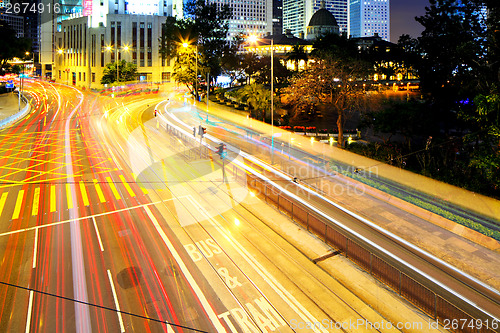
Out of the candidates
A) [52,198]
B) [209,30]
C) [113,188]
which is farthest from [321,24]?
[52,198]

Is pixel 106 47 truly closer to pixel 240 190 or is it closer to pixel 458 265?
pixel 240 190

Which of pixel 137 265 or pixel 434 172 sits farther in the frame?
pixel 434 172

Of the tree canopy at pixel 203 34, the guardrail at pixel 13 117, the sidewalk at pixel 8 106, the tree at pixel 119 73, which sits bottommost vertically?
the guardrail at pixel 13 117

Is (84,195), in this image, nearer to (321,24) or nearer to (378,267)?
(378,267)

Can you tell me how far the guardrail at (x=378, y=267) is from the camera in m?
10.4

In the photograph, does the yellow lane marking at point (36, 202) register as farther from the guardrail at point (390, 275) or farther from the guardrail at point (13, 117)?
the guardrail at point (13, 117)

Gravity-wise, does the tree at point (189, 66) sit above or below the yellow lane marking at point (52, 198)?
above

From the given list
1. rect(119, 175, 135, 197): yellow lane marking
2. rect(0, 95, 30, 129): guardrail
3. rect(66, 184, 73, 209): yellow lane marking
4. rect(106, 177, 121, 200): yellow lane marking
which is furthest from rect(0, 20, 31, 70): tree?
rect(0, 95, 30, 129): guardrail

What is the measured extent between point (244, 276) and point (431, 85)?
98.4 feet

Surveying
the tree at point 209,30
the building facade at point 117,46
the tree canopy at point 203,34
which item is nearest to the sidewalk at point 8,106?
the tree canopy at point 203,34

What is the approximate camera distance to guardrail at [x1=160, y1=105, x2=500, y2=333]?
1035 cm

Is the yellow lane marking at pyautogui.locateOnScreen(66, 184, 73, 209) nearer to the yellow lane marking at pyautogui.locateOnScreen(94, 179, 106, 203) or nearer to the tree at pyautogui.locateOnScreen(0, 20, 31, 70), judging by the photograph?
the yellow lane marking at pyautogui.locateOnScreen(94, 179, 106, 203)

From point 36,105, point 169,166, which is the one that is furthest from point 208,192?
point 36,105

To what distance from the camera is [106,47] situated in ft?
308
